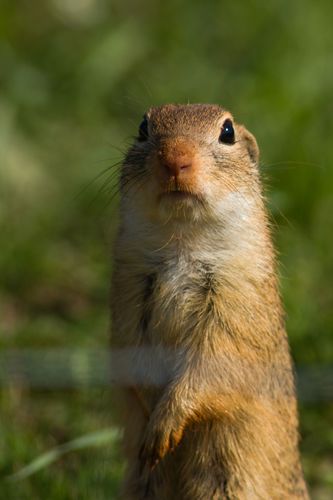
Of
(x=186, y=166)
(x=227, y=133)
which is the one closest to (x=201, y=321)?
(x=186, y=166)

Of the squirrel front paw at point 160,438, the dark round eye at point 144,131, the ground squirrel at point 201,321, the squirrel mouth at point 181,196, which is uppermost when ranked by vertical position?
the dark round eye at point 144,131

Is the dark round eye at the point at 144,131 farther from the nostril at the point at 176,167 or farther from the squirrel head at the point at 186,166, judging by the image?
the nostril at the point at 176,167

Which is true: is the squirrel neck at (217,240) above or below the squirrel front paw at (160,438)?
above

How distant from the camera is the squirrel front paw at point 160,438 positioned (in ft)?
15.5

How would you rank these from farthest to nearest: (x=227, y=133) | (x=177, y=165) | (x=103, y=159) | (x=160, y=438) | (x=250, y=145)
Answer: (x=103, y=159)
(x=250, y=145)
(x=227, y=133)
(x=160, y=438)
(x=177, y=165)

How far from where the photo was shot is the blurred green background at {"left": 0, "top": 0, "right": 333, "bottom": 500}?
6.14m

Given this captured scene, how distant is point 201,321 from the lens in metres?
4.75

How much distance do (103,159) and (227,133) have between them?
3.59 m

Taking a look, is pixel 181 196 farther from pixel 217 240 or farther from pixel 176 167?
pixel 217 240

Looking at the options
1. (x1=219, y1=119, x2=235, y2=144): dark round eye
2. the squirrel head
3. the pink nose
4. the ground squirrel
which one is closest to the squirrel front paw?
the ground squirrel

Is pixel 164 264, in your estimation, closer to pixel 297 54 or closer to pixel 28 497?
pixel 28 497

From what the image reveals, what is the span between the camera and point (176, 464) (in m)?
A: 4.93

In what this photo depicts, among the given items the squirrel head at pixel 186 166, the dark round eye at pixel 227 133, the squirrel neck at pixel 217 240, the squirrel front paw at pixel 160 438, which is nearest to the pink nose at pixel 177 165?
the squirrel head at pixel 186 166

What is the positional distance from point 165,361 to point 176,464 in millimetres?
465
